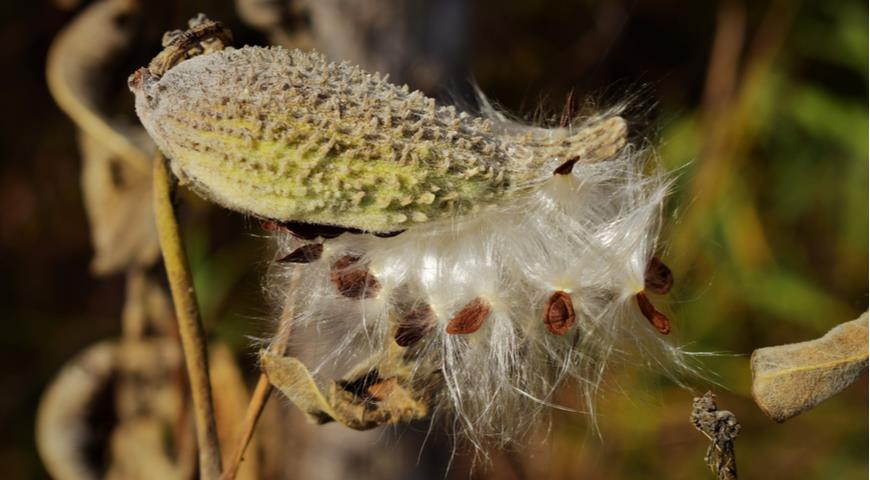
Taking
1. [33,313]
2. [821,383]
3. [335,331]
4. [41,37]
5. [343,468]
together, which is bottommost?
[33,313]

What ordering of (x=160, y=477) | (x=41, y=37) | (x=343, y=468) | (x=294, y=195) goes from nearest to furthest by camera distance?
(x=294, y=195) → (x=160, y=477) → (x=343, y=468) → (x=41, y=37)

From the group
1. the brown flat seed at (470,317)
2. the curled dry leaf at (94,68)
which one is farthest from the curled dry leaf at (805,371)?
the curled dry leaf at (94,68)

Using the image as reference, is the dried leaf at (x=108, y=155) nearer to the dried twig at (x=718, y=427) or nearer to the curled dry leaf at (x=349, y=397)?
the curled dry leaf at (x=349, y=397)

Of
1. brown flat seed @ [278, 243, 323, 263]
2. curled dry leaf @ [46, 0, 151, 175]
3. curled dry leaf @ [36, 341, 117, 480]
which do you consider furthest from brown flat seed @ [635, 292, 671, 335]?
curled dry leaf @ [36, 341, 117, 480]

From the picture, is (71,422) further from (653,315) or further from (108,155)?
(653,315)

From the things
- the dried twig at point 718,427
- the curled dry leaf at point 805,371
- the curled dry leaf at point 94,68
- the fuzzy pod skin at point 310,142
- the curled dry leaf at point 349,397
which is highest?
the fuzzy pod skin at point 310,142

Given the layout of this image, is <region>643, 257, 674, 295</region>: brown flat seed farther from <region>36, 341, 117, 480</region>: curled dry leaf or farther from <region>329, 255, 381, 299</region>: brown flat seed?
<region>36, 341, 117, 480</region>: curled dry leaf

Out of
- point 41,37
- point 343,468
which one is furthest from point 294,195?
point 41,37

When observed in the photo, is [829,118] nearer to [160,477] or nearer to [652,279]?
[652,279]
